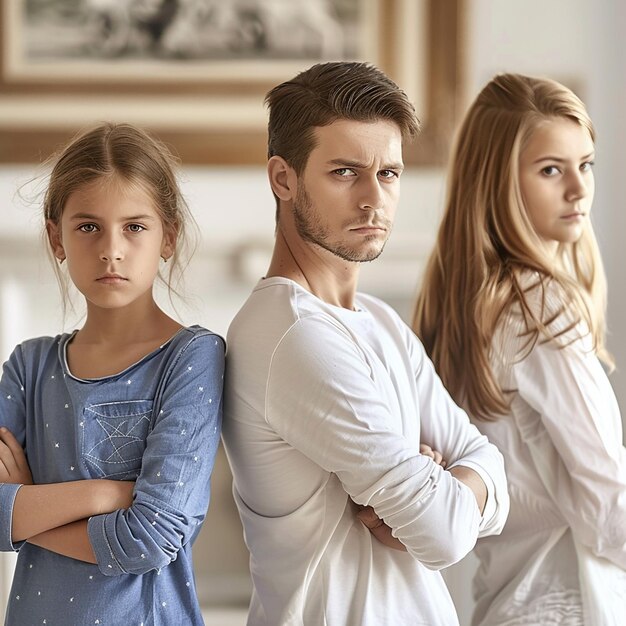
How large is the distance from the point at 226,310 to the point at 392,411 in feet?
7.10

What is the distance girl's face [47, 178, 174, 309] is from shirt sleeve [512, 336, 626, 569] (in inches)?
23.8

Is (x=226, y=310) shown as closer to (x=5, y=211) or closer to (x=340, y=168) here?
(x=5, y=211)

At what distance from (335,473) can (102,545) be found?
0.31 meters

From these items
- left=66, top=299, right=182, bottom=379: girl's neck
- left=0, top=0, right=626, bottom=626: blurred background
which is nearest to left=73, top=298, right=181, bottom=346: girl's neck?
left=66, top=299, right=182, bottom=379: girl's neck

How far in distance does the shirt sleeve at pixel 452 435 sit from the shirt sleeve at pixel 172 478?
0.32m

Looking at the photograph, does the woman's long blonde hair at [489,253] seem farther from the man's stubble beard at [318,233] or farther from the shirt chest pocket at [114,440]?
the shirt chest pocket at [114,440]

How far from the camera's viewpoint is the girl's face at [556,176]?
58.4 inches

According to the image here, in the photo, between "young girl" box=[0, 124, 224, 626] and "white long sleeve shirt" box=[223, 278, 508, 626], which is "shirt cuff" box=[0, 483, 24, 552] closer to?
"young girl" box=[0, 124, 224, 626]

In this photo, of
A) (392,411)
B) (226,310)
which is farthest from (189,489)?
(226,310)

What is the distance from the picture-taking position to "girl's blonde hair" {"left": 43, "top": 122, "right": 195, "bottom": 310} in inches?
48.9

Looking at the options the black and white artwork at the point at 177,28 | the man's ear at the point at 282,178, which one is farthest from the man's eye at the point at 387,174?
the black and white artwork at the point at 177,28

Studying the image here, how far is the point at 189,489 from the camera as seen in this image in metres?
1.16

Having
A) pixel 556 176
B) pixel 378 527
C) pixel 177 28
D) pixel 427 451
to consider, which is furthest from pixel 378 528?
pixel 177 28

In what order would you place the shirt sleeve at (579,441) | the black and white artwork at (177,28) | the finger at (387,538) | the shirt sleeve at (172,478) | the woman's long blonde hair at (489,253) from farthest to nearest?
1. the black and white artwork at (177,28)
2. the woman's long blonde hair at (489,253)
3. the shirt sleeve at (579,441)
4. the finger at (387,538)
5. the shirt sleeve at (172,478)
